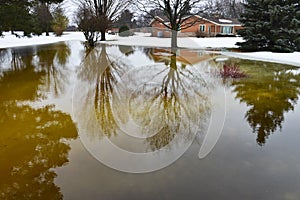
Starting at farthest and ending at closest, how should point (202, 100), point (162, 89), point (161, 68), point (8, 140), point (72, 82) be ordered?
point (161, 68), point (72, 82), point (162, 89), point (202, 100), point (8, 140)

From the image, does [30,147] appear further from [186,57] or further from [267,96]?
[186,57]

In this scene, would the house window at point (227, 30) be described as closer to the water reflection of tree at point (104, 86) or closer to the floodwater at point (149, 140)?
the water reflection of tree at point (104, 86)

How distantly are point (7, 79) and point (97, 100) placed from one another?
15.4 feet

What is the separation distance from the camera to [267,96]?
313 inches

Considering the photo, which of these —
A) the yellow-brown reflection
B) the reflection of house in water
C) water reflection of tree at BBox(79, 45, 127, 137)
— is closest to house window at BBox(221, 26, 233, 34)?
the reflection of house in water

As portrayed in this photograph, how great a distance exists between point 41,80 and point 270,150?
8.16 m

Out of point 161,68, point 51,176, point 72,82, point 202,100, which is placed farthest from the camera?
point 161,68

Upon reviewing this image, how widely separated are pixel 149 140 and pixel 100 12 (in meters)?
30.4

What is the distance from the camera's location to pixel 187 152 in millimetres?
4441

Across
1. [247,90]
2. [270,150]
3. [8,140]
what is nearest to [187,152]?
[270,150]

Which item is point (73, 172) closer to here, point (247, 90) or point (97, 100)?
point (97, 100)

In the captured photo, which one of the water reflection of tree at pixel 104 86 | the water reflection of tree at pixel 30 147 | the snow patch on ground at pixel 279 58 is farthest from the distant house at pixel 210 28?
the water reflection of tree at pixel 30 147

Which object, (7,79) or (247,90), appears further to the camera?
(7,79)

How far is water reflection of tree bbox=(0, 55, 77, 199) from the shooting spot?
3.40 m
